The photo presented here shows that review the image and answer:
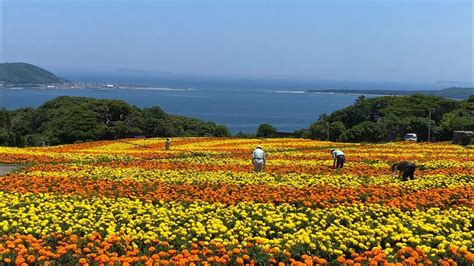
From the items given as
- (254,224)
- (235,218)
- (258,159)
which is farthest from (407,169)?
(254,224)

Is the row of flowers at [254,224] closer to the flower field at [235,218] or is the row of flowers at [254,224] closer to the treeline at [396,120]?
the flower field at [235,218]

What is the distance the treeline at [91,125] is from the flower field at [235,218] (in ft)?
125

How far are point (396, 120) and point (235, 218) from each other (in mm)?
55137

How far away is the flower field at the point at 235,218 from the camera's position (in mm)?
7164

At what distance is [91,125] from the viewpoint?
57.9 m

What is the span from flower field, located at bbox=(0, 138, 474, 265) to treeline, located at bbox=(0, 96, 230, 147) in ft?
125

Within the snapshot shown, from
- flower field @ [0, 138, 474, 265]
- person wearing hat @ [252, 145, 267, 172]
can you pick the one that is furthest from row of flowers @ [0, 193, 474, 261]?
person wearing hat @ [252, 145, 267, 172]

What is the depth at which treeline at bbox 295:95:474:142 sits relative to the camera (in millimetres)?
54125

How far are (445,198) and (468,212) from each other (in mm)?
1352

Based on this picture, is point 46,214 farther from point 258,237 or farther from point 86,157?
point 86,157

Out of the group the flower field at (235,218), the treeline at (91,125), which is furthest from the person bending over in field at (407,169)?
the treeline at (91,125)

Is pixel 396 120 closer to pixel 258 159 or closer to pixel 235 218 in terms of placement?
pixel 258 159

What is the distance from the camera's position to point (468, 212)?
395 inches

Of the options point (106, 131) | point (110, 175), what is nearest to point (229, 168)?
point (110, 175)
